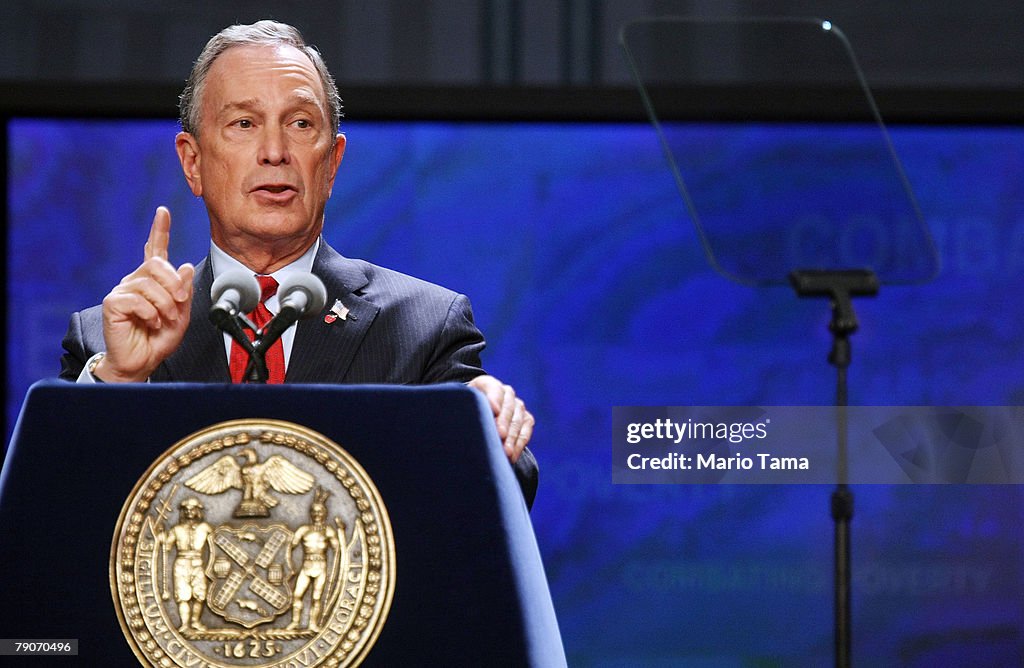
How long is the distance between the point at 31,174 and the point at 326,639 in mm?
2701

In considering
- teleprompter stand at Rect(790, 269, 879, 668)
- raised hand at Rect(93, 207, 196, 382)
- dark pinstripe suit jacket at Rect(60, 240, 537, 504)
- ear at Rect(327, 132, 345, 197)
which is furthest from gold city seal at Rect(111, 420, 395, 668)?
teleprompter stand at Rect(790, 269, 879, 668)

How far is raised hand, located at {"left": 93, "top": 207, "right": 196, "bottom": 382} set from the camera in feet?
4.37

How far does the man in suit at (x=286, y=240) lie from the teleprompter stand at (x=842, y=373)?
38.9 inches

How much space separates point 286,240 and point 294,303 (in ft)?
1.96

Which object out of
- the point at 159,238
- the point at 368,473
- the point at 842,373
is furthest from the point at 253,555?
the point at 842,373

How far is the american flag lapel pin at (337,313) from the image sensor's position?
1701 millimetres

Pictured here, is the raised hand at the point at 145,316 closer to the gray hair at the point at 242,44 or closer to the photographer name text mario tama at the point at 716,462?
the gray hair at the point at 242,44

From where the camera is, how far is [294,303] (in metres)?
1.26

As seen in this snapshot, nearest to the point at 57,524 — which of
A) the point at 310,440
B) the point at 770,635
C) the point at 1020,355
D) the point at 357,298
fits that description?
the point at 310,440

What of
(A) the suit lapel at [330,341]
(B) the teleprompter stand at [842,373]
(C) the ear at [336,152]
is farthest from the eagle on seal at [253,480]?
(B) the teleprompter stand at [842,373]

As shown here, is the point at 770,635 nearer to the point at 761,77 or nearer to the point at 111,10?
the point at 761,77

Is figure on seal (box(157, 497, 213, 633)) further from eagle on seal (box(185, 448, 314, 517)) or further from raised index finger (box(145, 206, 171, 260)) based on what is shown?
raised index finger (box(145, 206, 171, 260))

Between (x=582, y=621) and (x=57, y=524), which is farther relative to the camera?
(x=582, y=621)

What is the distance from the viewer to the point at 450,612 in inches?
45.8
